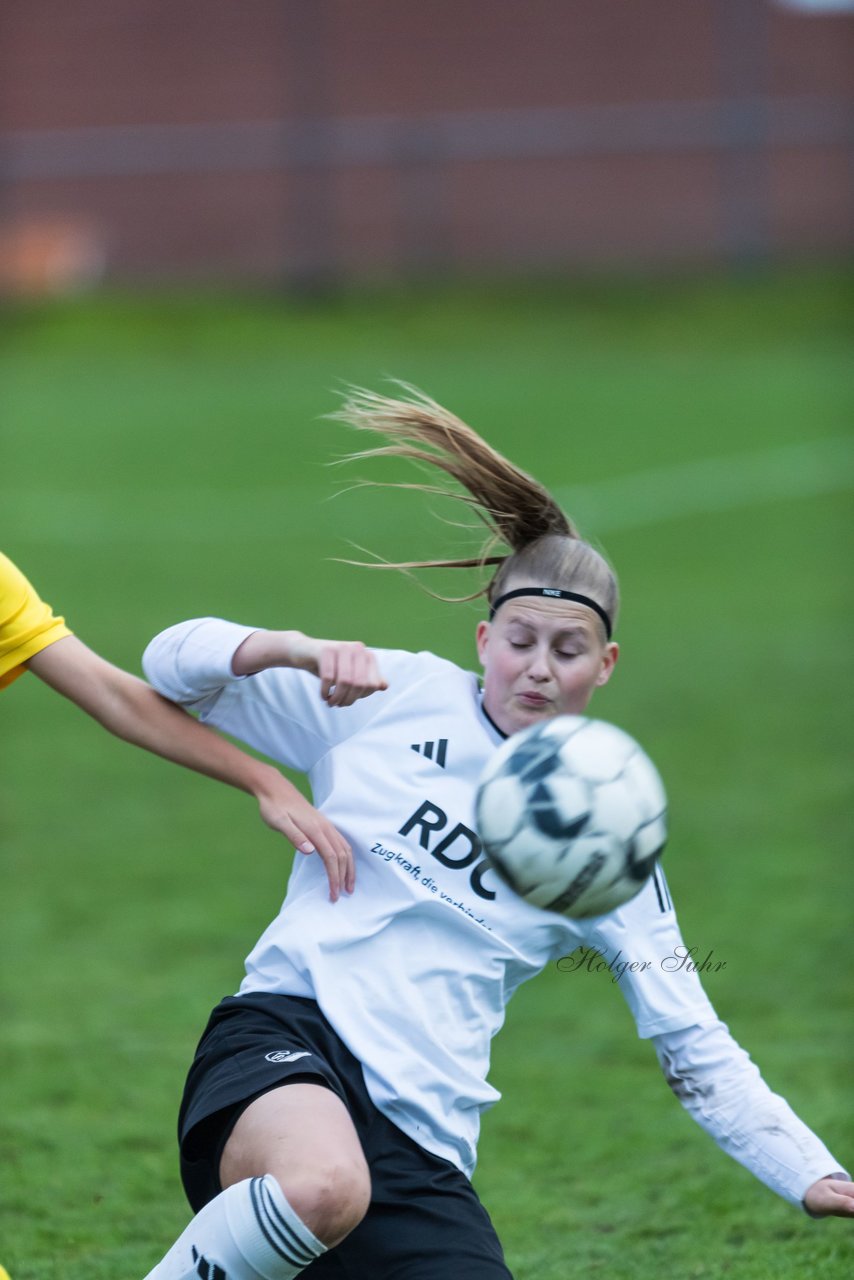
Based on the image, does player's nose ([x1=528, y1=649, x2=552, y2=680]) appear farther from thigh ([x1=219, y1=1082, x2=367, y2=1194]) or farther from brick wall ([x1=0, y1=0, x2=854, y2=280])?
brick wall ([x1=0, y1=0, x2=854, y2=280])

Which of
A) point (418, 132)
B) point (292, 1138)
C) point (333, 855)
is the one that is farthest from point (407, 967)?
point (418, 132)

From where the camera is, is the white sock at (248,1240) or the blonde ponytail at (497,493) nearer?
the white sock at (248,1240)

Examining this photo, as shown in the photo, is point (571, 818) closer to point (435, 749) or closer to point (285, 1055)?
point (435, 749)

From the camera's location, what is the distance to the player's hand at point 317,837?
3.17 metres

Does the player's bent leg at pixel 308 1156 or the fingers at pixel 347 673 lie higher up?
the fingers at pixel 347 673

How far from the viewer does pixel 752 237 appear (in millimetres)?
26016

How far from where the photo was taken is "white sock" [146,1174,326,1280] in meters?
2.78

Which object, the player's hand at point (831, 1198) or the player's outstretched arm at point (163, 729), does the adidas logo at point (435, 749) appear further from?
the player's hand at point (831, 1198)

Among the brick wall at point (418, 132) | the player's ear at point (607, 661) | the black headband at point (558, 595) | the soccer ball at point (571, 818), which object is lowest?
the soccer ball at point (571, 818)

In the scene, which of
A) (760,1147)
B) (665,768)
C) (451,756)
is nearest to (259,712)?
(451,756)

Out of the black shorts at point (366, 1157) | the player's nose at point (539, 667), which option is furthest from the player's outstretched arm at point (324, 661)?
the black shorts at point (366, 1157)

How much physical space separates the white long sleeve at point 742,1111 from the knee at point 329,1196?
662 mm

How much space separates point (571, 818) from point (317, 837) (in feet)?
1.65

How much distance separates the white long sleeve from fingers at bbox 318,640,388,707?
81 cm
